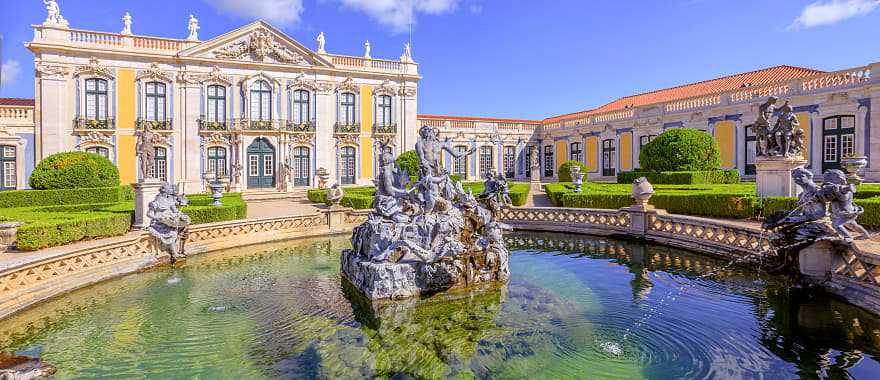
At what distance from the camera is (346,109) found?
32250mm

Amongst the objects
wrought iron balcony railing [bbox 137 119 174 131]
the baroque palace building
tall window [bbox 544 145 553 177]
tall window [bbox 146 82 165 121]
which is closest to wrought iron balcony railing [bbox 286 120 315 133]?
the baroque palace building

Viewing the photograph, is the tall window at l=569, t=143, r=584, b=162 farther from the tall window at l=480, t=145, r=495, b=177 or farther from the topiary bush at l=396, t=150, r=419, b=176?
the topiary bush at l=396, t=150, r=419, b=176

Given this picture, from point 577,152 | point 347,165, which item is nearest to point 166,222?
point 347,165

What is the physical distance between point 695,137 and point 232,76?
25202 mm

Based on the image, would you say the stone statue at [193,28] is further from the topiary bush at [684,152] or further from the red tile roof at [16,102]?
the topiary bush at [684,152]

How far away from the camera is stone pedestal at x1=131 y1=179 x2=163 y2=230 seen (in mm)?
12078

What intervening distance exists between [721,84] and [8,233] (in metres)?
35.0

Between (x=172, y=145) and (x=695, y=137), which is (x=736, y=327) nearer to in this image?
(x=695, y=137)

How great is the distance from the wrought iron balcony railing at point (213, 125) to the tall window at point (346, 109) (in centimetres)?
693

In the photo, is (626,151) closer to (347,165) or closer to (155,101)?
(347,165)

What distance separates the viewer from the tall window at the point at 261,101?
2961cm

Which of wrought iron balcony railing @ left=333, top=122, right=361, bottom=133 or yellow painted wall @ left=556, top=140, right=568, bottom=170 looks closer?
wrought iron balcony railing @ left=333, top=122, right=361, bottom=133

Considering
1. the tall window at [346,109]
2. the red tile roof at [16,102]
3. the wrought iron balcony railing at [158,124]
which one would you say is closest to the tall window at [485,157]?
the tall window at [346,109]

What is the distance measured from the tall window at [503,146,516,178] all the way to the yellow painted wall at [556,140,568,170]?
10.8ft
